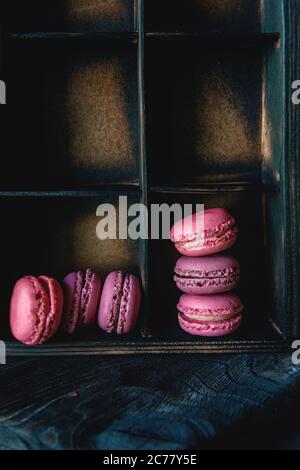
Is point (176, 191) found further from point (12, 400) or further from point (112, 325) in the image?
point (12, 400)

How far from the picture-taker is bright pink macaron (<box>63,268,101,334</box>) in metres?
1.66

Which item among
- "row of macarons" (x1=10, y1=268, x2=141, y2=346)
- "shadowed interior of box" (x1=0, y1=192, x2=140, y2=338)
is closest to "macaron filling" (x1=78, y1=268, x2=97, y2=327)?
"row of macarons" (x1=10, y1=268, x2=141, y2=346)

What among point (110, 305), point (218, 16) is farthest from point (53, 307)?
point (218, 16)

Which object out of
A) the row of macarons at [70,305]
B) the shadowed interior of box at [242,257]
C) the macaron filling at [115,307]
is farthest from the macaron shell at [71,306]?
the shadowed interior of box at [242,257]

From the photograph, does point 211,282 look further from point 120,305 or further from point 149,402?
point 149,402

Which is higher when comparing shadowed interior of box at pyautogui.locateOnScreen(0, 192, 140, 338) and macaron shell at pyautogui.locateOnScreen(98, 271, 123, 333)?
shadowed interior of box at pyautogui.locateOnScreen(0, 192, 140, 338)

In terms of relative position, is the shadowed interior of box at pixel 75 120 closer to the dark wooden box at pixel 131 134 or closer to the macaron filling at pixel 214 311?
the dark wooden box at pixel 131 134

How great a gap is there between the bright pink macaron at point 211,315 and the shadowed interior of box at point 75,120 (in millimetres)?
543

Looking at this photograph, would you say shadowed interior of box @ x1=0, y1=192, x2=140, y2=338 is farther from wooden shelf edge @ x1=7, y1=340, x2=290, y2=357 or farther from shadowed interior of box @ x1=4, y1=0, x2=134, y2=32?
shadowed interior of box @ x1=4, y1=0, x2=134, y2=32

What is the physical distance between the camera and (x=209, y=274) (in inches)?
64.3

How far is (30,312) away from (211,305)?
56cm

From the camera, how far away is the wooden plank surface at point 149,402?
114cm

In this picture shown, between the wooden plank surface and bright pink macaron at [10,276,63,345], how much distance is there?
8 centimetres

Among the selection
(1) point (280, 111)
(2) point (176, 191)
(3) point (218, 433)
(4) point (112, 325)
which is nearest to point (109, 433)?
(3) point (218, 433)
